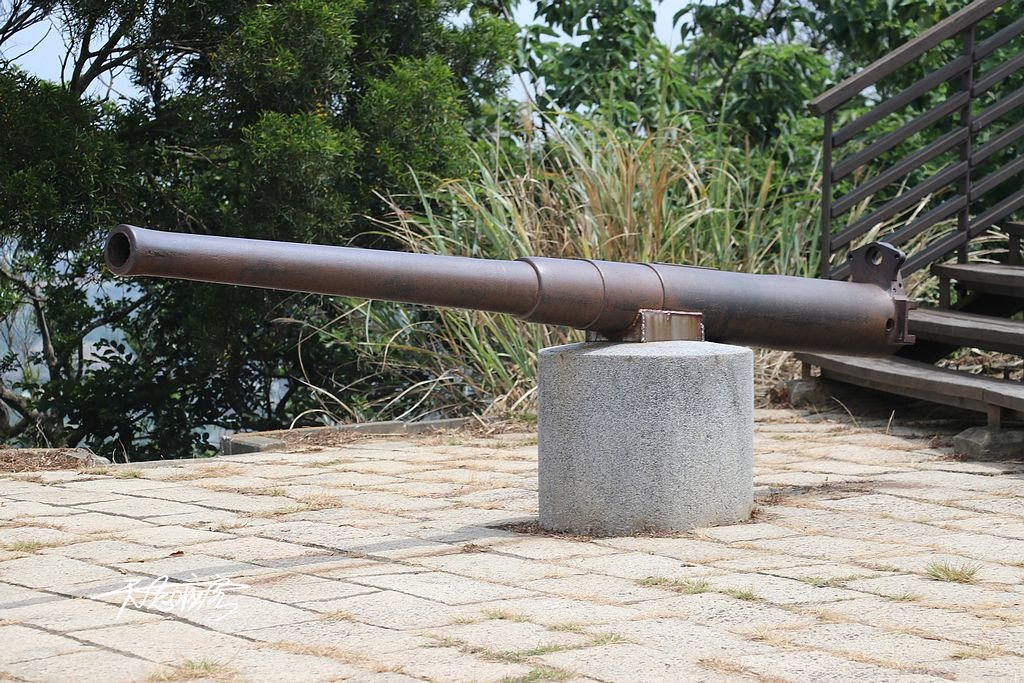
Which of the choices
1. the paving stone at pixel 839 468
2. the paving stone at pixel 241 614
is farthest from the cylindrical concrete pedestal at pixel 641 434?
the paving stone at pixel 839 468

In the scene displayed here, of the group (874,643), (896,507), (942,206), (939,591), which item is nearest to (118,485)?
(896,507)

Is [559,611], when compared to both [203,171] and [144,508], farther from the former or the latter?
[203,171]

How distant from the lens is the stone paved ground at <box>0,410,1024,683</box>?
3.40m

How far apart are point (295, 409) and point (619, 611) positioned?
23.6 ft

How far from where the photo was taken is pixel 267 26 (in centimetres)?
954

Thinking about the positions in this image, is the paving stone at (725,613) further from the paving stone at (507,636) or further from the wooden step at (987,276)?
the wooden step at (987,276)

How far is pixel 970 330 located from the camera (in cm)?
734

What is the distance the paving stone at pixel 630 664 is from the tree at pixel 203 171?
631cm

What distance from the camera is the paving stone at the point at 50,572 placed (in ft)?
14.2

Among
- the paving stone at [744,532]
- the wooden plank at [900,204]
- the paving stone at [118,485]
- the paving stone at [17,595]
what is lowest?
the paving stone at [17,595]

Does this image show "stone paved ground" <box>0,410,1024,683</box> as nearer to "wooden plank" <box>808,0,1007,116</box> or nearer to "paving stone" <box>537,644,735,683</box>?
"paving stone" <box>537,644,735,683</box>

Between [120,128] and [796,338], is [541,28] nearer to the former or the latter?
[120,128]

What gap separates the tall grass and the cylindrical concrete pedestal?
3445 millimetres

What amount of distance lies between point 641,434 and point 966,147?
4.60 m
